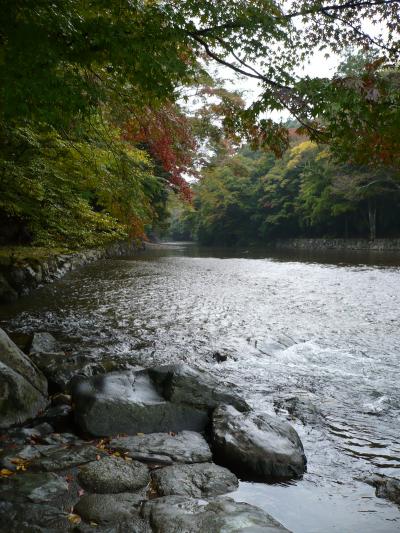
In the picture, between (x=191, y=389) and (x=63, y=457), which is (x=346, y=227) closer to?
(x=191, y=389)

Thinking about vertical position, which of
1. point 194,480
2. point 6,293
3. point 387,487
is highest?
point 6,293

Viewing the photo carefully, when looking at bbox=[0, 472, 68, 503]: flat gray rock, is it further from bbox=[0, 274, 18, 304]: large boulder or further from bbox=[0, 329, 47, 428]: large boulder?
bbox=[0, 274, 18, 304]: large boulder

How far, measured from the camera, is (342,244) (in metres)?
39.9

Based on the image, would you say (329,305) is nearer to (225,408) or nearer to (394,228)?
(225,408)

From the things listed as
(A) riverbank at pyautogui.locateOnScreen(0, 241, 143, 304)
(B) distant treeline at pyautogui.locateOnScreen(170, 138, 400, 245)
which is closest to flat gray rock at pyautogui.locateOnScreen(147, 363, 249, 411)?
(A) riverbank at pyautogui.locateOnScreen(0, 241, 143, 304)

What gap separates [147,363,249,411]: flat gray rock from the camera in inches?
180

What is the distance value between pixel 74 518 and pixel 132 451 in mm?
Answer: 958

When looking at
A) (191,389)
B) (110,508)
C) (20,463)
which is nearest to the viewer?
(110,508)

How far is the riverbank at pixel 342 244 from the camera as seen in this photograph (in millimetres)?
33531

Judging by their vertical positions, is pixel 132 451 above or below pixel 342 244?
below

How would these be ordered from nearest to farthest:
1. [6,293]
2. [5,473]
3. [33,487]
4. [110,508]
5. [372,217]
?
1. [110,508]
2. [33,487]
3. [5,473]
4. [6,293]
5. [372,217]

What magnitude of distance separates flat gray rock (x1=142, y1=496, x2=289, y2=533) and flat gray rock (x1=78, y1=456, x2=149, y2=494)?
29cm

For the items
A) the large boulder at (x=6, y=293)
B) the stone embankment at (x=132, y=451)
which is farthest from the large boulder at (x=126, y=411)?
the large boulder at (x=6, y=293)

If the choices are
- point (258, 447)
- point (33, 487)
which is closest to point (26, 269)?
point (33, 487)
